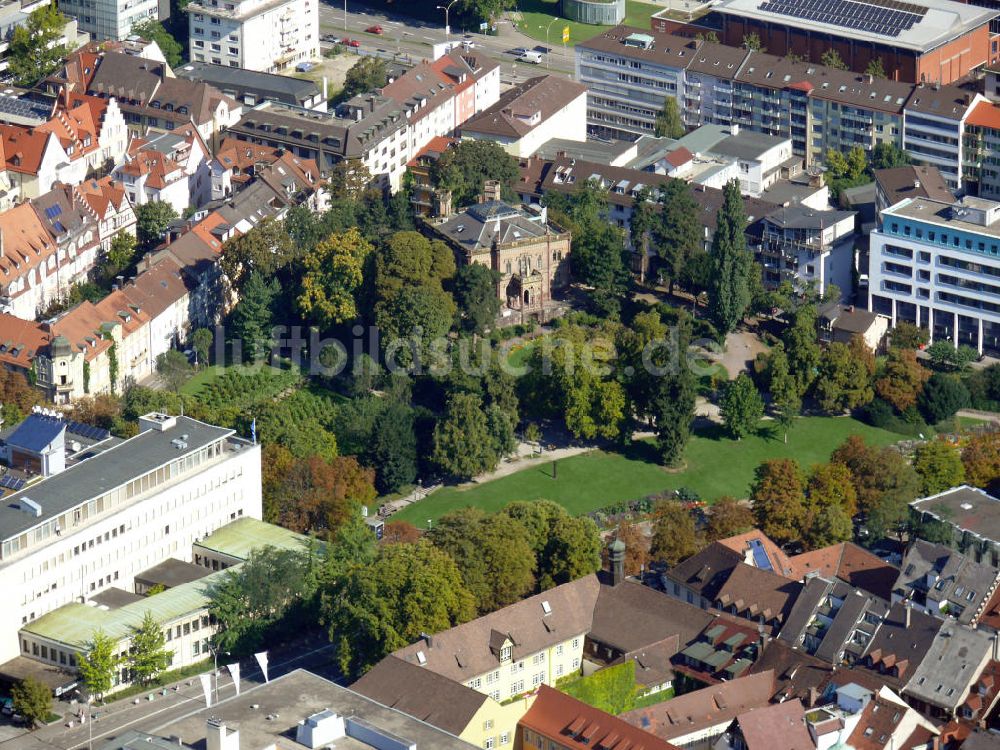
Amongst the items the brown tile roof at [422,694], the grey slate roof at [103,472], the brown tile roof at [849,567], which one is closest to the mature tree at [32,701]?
the grey slate roof at [103,472]

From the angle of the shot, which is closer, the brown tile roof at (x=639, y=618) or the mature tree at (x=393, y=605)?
the mature tree at (x=393, y=605)

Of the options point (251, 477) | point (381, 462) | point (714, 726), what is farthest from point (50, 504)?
point (714, 726)

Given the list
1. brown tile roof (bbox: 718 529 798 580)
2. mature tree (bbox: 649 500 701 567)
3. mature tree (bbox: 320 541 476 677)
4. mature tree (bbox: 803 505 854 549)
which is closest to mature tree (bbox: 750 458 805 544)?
mature tree (bbox: 803 505 854 549)

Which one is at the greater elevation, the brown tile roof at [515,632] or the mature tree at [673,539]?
the brown tile roof at [515,632]

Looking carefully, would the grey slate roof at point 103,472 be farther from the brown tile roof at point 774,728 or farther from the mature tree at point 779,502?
the brown tile roof at point 774,728

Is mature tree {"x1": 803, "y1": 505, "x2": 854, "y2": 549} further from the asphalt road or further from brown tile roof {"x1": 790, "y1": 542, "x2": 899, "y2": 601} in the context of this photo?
the asphalt road

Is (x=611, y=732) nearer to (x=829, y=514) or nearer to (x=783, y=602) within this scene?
(x=783, y=602)
